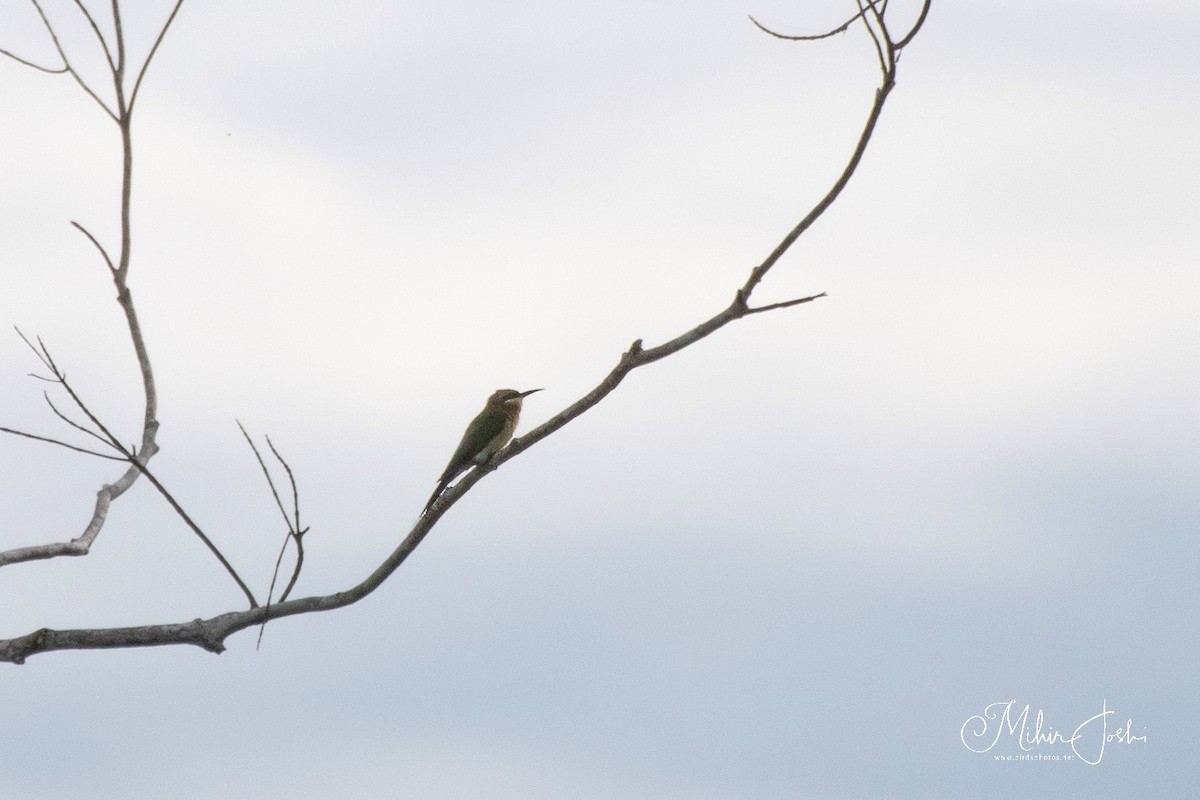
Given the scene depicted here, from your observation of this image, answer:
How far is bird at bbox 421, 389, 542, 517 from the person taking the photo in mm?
11531

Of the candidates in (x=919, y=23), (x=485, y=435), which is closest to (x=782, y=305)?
(x=919, y=23)

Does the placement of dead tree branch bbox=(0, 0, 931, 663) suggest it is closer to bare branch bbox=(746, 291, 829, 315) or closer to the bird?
bare branch bbox=(746, 291, 829, 315)

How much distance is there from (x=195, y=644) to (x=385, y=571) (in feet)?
2.27

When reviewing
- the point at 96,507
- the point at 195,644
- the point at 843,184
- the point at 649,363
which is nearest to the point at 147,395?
the point at 96,507

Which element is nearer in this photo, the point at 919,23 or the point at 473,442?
the point at 919,23

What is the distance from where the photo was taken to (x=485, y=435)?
11.7m

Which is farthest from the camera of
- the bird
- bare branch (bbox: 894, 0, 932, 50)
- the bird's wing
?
the bird's wing

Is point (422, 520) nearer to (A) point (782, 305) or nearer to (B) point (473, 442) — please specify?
(A) point (782, 305)

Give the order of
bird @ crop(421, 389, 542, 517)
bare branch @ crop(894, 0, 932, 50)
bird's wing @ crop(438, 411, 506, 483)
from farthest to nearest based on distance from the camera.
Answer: bird's wing @ crop(438, 411, 506, 483)
bird @ crop(421, 389, 542, 517)
bare branch @ crop(894, 0, 932, 50)

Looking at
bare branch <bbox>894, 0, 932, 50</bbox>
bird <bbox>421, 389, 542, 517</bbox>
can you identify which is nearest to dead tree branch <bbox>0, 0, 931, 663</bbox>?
bare branch <bbox>894, 0, 932, 50</bbox>

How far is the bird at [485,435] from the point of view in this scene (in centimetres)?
1153

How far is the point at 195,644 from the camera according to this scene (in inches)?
183

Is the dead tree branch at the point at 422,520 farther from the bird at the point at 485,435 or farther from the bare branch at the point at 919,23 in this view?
the bird at the point at 485,435

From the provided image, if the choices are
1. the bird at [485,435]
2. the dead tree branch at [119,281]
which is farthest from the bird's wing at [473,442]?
the dead tree branch at [119,281]
